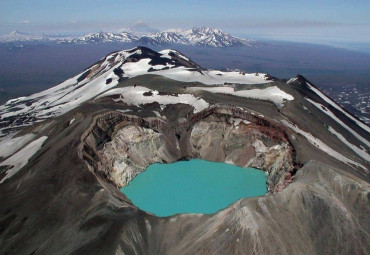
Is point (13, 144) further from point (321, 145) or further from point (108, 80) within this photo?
point (321, 145)

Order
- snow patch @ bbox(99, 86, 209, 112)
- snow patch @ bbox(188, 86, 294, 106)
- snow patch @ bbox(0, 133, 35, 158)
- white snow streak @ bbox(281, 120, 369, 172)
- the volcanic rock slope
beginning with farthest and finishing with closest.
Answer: snow patch @ bbox(188, 86, 294, 106) → snow patch @ bbox(99, 86, 209, 112) → snow patch @ bbox(0, 133, 35, 158) → white snow streak @ bbox(281, 120, 369, 172) → the volcanic rock slope

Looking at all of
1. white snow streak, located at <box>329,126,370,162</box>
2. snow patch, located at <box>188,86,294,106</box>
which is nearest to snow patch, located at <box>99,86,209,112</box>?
snow patch, located at <box>188,86,294,106</box>

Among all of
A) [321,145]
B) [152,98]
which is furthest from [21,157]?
[321,145]

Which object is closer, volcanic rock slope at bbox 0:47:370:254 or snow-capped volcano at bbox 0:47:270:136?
volcanic rock slope at bbox 0:47:370:254

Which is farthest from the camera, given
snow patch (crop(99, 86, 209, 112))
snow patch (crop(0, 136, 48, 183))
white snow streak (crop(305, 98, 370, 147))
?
white snow streak (crop(305, 98, 370, 147))

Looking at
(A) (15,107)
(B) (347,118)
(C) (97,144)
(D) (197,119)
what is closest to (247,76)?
(B) (347,118)

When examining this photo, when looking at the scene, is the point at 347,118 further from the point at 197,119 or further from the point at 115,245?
the point at 115,245

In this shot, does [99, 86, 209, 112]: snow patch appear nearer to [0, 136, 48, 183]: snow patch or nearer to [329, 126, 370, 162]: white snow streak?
[0, 136, 48, 183]: snow patch

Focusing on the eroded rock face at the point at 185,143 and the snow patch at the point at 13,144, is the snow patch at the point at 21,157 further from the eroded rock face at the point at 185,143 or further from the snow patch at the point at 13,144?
the eroded rock face at the point at 185,143
